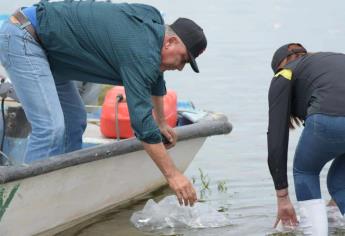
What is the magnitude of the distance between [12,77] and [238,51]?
12.9 metres

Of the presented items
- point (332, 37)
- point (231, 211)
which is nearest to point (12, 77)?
point (231, 211)

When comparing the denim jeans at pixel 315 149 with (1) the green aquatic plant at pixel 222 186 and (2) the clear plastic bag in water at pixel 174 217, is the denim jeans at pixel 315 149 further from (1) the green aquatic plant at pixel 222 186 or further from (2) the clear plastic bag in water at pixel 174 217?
(1) the green aquatic plant at pixel 222 186

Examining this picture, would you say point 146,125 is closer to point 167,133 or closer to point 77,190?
point 167,133

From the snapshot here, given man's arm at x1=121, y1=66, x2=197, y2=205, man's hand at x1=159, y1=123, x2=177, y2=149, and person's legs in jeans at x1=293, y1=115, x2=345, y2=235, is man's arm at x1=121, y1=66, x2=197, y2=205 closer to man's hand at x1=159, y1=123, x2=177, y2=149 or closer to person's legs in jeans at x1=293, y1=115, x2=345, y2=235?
person's legs in jeans at x1=293, y1=115, x2=345, y2=235

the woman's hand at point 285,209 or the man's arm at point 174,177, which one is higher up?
the man's arm at point 174,177

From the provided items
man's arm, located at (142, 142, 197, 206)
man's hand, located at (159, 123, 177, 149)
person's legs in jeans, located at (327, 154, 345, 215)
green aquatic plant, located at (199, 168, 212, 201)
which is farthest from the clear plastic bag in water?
man's arm, located at (142, 142, 197, 206)

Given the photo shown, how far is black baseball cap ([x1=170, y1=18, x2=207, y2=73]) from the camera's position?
5195mm

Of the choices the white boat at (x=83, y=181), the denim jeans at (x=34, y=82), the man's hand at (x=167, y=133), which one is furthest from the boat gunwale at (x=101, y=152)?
the man's hand at (x=167, y=133)

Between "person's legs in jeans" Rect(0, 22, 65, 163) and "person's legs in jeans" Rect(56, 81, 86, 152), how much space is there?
55cm

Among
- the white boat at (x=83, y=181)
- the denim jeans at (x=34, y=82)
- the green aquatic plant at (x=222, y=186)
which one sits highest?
the denim jeans at (x=34, y=82)

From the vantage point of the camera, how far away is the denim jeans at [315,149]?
521cm

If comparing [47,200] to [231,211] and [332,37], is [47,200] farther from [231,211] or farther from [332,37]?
[332,37]

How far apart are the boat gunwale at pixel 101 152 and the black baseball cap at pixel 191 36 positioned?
121 centimetres

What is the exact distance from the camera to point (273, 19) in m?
25.5
